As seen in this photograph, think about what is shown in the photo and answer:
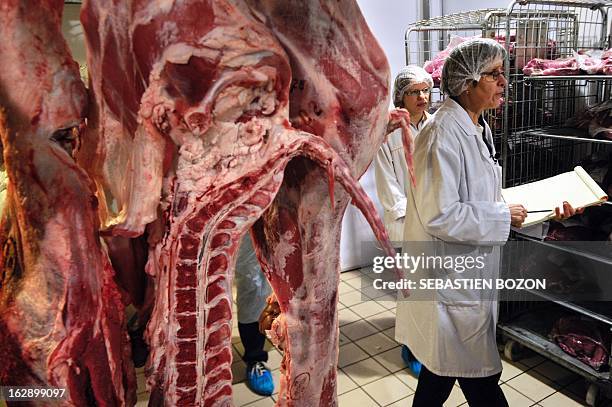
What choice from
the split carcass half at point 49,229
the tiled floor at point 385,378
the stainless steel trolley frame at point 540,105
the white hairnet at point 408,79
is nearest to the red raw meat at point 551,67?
the stainless steel trolley frame at point 540,105

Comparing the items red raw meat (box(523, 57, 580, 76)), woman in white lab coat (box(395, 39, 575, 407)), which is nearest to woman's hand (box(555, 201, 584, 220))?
woman in white lab coat (box(395, 39, 575, 407))

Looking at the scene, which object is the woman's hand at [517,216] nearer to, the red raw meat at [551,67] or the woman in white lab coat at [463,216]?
the woman in white lab coat at [463,216]

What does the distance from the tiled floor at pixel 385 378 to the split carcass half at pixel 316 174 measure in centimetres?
169

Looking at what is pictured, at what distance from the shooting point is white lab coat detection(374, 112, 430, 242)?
9.98 ft

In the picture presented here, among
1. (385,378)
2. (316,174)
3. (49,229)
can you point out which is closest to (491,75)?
(316,174)

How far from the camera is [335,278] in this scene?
1.05 m

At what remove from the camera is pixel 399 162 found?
312cm

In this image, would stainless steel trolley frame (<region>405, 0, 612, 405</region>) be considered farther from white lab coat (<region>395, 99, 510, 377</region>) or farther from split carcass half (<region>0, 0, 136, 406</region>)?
split carcass half (<region>0, 0, 136, 406</region>)

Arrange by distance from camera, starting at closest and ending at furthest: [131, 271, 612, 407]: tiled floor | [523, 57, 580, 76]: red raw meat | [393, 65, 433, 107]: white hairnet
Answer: [131, 271, 612, 407]: tiled floor, [523, 57, 580, 76]: red raw meat, [393, 65, 433, 107]: white hairnet

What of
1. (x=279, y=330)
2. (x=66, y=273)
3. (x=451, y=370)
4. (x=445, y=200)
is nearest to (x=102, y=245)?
(x=66, y=273)

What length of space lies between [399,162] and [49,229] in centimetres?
246

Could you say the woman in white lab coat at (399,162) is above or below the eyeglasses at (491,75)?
below

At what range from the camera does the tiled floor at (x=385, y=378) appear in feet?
8.58

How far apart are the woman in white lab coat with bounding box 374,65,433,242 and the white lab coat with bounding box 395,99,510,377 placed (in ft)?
2.90
